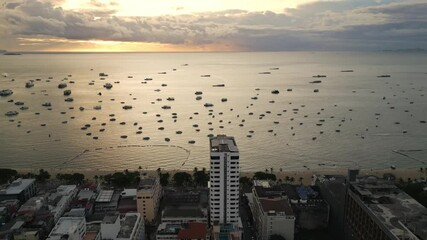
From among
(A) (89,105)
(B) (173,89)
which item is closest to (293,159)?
(A) (89,105)

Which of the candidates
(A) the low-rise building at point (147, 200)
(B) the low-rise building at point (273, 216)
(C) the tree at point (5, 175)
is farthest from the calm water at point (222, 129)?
(B) the low-rise building at point (273, 216)

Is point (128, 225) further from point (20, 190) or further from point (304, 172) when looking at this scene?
point (304, 172)

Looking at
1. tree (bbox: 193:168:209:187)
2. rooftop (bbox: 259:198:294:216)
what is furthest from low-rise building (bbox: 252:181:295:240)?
tree (bbox: 193:168:209:187)

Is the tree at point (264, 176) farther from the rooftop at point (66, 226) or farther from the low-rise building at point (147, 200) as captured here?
the rooftop at point (66, 226)

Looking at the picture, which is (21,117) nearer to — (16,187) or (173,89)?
(16,187)

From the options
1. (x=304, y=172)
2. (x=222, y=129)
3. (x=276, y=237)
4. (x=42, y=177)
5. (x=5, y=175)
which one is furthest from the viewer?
(x=222, y=129)

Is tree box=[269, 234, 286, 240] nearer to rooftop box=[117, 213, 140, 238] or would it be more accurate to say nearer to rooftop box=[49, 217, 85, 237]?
rooftop box=[117, 213, 140, 238]

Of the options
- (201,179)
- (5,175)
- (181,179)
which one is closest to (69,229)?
(181,179)
